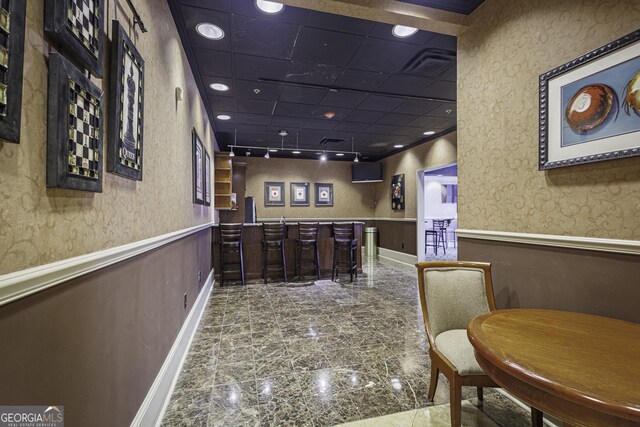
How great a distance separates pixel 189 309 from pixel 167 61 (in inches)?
92.4

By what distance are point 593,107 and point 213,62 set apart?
3320mm

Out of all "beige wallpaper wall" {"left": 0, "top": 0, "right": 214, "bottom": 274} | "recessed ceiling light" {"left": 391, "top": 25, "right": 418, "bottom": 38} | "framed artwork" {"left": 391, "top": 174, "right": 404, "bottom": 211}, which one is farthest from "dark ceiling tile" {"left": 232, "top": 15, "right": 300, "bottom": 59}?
"framed artwork" {"left": 391, "top": 174, "right": 404, "bottom": 211}

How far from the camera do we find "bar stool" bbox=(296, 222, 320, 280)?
17.4ft

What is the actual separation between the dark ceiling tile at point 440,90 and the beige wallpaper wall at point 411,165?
1.83 meters

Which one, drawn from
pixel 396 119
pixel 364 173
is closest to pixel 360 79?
pixel 396 119

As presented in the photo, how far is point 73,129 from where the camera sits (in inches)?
36.6

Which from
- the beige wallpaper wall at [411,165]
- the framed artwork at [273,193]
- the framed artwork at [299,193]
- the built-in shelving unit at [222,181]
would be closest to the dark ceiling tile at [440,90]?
the beige wallpaper wall at [411,165]

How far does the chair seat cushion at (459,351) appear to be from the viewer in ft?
4.88

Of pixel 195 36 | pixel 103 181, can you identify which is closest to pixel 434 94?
pixel 195 36

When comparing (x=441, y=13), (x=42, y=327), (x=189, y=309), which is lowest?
(x=189, y=309)

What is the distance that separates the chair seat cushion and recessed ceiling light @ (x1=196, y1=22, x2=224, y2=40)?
308 centimetres

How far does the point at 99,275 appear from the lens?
3.63ft

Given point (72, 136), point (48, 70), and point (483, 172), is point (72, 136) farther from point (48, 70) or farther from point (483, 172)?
point (483, 172)

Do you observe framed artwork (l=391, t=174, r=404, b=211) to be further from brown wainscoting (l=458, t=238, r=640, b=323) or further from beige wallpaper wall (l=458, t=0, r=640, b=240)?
brown wainscoting (l=458, t=238, r=640, b=323)
